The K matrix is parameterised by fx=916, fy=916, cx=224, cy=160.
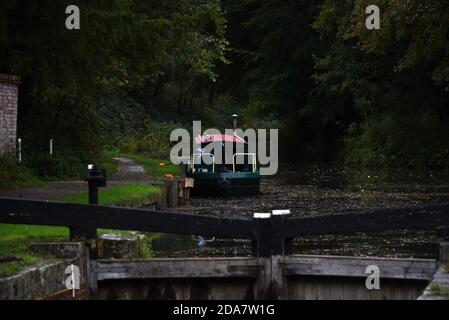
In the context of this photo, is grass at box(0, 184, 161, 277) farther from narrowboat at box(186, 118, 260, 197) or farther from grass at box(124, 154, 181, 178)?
grass at box(124, 154, 181, 178)

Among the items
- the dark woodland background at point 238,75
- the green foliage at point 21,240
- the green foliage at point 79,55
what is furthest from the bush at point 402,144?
the green foliage at point 21,240

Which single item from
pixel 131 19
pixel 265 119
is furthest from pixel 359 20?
pixel 265 119

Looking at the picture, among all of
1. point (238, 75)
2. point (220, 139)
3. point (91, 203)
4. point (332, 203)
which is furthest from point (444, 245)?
point (238, 75)

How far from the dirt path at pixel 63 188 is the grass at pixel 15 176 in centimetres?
46

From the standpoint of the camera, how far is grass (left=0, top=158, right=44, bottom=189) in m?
22.7

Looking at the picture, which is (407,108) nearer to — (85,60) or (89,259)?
(85,60)

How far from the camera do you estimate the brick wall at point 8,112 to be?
23672 millimetres

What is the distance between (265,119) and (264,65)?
1430 centimetres

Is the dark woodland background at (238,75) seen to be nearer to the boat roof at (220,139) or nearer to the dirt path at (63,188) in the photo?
the dirt path at (63,188)

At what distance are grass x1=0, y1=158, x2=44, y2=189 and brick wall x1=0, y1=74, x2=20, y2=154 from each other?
39 centimetres

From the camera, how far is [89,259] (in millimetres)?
12227

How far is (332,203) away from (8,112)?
9.22 m

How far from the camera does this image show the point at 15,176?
23.5 metres
